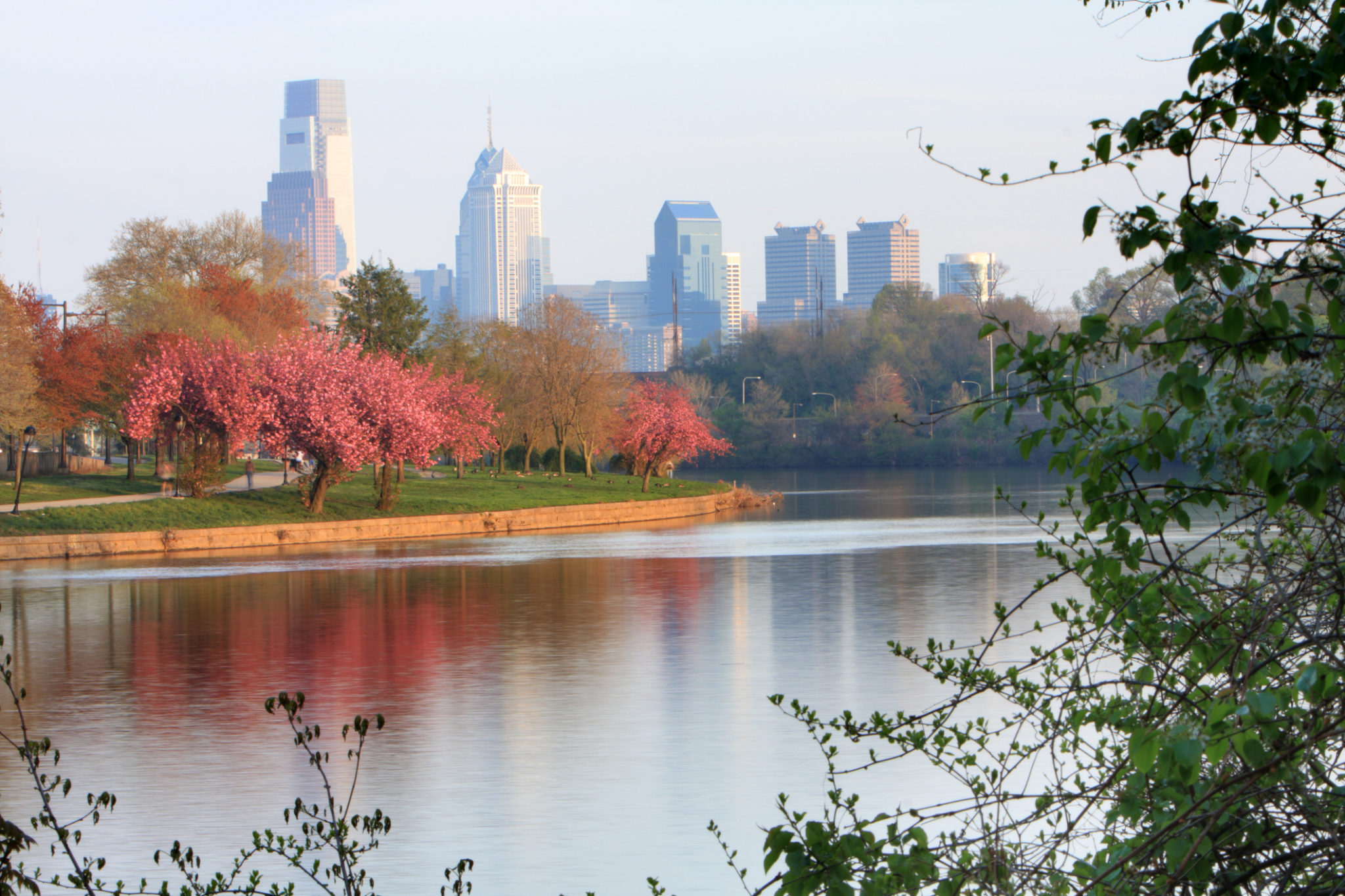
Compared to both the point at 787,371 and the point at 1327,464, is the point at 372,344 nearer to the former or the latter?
the point at 1327,464

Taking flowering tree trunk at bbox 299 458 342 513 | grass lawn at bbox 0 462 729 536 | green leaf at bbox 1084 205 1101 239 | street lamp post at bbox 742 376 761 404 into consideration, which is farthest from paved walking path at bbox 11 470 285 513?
street lamp post at bbox 742 376 761 404

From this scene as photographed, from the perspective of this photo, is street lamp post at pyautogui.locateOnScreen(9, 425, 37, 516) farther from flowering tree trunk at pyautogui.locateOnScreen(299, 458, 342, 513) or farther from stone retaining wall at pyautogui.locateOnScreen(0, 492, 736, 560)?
flowering tree trunk at pyautogui.locateOnScreen(299, 458, 342, 513)

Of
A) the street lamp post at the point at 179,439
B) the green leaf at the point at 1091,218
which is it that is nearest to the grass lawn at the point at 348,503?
the street lamp post at the point at 179,439

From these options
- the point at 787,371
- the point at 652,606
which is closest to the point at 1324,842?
the point at 652,606

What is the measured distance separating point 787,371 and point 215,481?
8876 cm

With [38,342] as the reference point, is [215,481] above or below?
below

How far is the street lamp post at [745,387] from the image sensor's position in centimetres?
11538

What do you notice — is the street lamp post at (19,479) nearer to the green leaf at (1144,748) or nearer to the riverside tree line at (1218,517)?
the riverside tree line at (1218,517)

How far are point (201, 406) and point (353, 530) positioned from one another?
20.8 feet

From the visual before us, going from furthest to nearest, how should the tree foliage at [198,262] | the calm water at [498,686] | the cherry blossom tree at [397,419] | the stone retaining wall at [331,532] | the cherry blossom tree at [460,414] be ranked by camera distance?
→ the tree foliage at [198,262], the cherry blossom tree at [460,414], the cherry blossom tree at [397,419], the stone retaining wall at [331,532], the calm water at [498,686]

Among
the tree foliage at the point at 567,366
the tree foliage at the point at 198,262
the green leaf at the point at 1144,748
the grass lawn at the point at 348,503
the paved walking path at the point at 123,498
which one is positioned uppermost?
the tree foliage at the point at 198,262

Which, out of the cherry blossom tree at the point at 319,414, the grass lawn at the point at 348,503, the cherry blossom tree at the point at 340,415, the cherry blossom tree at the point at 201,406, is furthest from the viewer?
the cherry blossom tree at the point at 201,406

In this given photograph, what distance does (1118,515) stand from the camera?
3889mm

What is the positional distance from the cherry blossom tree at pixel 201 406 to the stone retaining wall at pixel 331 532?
3925 millimetres
